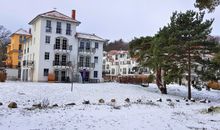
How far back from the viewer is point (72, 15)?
52875mm

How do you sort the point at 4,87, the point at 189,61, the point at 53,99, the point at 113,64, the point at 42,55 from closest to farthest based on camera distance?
the point at 53,99 < the point at 4,87 < the point at 189,61 < the point at 42,55 < the point at 113,64

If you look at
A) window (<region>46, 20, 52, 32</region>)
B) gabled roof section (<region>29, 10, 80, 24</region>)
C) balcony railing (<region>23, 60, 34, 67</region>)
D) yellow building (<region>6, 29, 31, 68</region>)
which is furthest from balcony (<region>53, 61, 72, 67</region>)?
yellow building (<region>6, 29, 31, 68</region>)

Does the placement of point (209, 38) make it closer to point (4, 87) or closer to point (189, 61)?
point (189, 61)

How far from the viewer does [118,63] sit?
94688 millimetres

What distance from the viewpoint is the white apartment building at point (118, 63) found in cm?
9011

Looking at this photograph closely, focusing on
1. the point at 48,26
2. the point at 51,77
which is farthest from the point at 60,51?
the point at 51,77

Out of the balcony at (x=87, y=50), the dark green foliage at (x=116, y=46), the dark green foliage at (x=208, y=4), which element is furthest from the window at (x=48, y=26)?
the dark green foliage at (x=116, y=46)

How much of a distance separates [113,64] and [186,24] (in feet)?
211

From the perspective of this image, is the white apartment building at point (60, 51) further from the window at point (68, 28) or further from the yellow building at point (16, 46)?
the yellow building at point (16, 46)

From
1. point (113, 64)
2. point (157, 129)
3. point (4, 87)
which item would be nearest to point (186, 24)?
point (4, 87)

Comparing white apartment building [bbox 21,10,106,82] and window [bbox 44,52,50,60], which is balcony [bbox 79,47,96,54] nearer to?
white apartment building [bbox 21,10,106,82]

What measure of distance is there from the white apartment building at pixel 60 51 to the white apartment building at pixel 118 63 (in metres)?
35.4

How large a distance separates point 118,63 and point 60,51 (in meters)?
46.4

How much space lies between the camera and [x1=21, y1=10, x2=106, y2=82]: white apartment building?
48.2 meters
